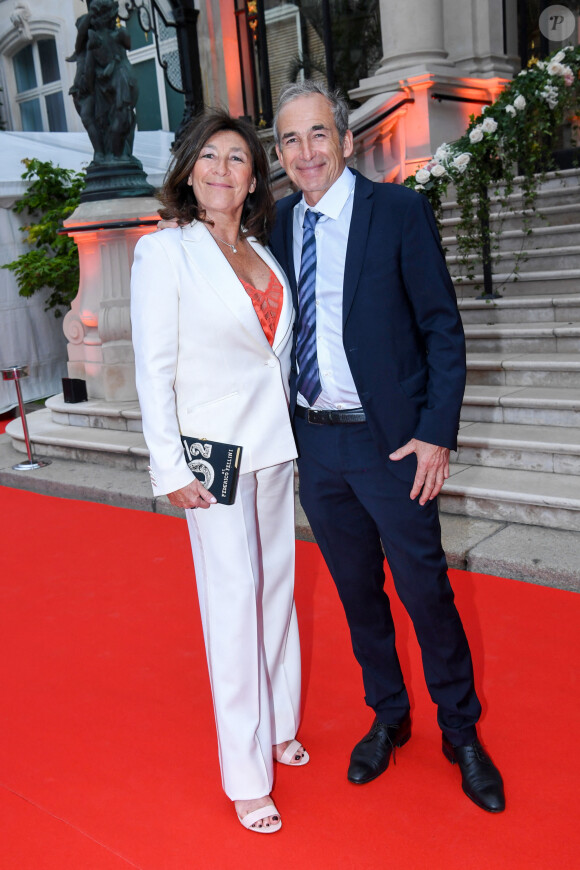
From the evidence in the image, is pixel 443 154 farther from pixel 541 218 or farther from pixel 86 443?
pixel 86 443

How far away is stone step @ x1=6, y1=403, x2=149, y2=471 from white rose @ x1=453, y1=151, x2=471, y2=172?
9.59 feet

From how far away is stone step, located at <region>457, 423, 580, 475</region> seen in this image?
14.7 feet

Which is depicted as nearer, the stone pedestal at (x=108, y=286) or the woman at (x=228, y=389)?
the woman at (x=228, y=389)

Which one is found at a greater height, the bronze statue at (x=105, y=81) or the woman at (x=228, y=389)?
the bronze statue at (x=105, y=81)

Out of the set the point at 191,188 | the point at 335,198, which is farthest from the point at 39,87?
the point at 335,198

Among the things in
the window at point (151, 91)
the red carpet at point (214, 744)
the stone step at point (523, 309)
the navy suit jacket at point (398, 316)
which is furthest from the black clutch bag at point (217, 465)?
the window at point (151, 91)

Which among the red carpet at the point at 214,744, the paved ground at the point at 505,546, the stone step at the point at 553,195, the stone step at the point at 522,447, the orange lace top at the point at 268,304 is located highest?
the stone step at the point at 553,195

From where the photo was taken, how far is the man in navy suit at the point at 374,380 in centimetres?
225

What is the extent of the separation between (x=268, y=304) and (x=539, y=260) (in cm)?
484

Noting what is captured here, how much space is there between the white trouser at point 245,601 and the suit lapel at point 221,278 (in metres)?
0.42

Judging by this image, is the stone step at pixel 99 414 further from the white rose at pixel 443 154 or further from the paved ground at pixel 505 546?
the white rose at pixel 443 154

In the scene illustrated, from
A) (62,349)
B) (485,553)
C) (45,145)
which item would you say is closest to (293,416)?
(485,553)

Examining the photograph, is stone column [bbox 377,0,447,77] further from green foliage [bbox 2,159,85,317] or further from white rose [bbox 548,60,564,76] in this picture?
green foliage [bbox 2,159,85,317]

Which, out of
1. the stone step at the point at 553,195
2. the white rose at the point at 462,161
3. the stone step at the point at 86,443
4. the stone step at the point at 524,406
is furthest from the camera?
the stone step at the point at 553,195
